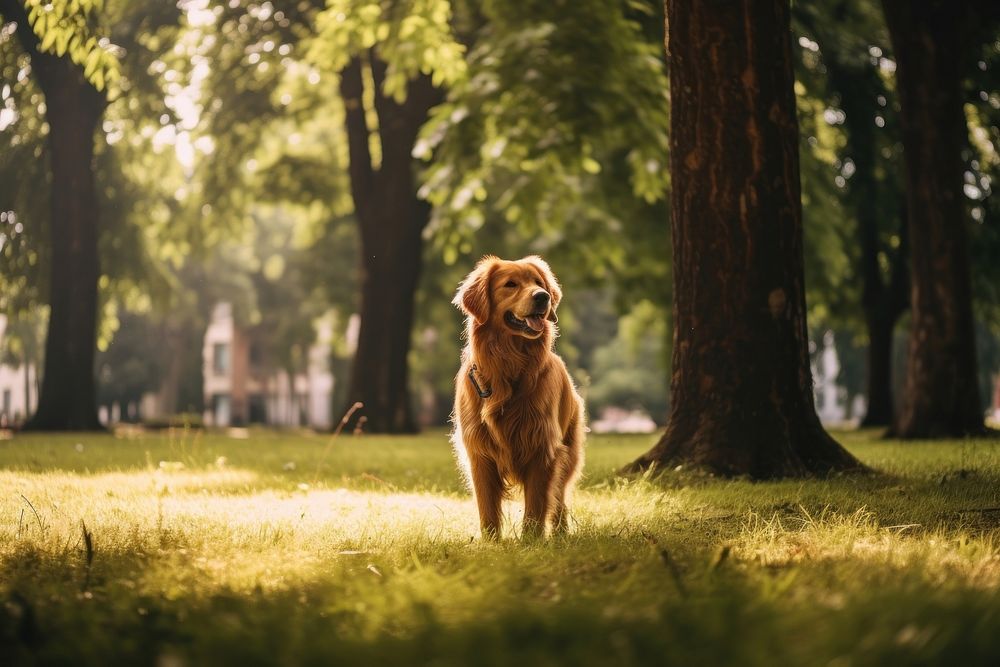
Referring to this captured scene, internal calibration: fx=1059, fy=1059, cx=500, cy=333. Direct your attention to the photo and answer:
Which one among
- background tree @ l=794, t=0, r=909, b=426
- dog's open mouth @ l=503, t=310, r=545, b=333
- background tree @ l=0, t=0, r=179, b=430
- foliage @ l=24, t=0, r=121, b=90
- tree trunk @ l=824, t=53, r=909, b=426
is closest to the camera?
dog's open mouth @ l=503, t=310, r=545, b=333

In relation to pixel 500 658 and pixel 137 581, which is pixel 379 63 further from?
pixel 500 658

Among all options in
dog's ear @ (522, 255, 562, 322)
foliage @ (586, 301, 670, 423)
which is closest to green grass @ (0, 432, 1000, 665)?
dog's ear @ (522, 255, 562, 322)

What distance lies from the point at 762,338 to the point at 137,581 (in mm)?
4953

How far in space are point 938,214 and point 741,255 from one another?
5.97m

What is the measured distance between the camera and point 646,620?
2.88 m

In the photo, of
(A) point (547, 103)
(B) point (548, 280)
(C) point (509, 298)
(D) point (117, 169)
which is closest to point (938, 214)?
(A) point (547, 103)

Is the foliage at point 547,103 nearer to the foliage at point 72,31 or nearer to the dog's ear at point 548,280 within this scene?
the foliage at point 72,31

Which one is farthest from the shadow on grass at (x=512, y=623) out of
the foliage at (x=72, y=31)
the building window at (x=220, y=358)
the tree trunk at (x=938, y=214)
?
the building window at (x=220, y=358)

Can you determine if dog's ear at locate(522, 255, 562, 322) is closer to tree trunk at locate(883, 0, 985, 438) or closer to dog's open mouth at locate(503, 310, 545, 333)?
dog's open mouth at locate(503, 310, 545, 333)

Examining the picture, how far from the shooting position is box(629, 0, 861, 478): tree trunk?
24.8 ft

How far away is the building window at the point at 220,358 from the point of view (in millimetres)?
69938

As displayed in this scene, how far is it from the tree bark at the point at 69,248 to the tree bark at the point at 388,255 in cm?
500

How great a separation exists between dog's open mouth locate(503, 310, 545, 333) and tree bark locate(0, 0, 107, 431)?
648 inches

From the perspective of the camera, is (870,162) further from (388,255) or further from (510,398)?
(510,398)
